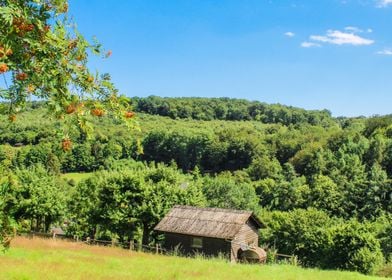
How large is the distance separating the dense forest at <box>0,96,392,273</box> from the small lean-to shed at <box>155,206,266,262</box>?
3.14 meters

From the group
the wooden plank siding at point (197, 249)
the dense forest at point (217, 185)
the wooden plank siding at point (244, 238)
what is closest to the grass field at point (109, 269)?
the dense forest at point (217, 185)

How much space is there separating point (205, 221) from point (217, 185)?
48124 mm

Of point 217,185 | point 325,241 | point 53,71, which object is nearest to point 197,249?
point 325,241

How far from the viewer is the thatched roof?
3566 centimetres

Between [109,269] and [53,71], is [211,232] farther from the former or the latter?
[53,71]

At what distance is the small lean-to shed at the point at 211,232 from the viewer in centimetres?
3560

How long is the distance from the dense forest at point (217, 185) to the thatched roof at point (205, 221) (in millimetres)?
2645

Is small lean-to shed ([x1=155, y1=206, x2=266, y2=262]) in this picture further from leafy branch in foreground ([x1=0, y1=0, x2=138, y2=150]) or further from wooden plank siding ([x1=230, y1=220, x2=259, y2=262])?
leafy branch in foreground ([x1=0, y1=0, x2=138, y2=150])

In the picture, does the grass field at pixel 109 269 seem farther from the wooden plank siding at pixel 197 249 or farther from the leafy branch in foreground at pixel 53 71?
the leafy branch in foreground at pixel 53 71

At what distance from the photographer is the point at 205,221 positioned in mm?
37156

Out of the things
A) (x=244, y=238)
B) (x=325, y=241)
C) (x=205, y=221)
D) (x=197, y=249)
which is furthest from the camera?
(x=325, y=241)

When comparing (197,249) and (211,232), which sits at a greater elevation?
(211,232)

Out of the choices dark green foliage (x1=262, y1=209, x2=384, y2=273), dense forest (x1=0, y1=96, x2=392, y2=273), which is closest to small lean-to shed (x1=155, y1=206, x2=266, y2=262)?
dense forest (x1=0, y1=96, x2=392, y2=273)

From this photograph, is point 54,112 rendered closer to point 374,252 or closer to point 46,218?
point 374,252
